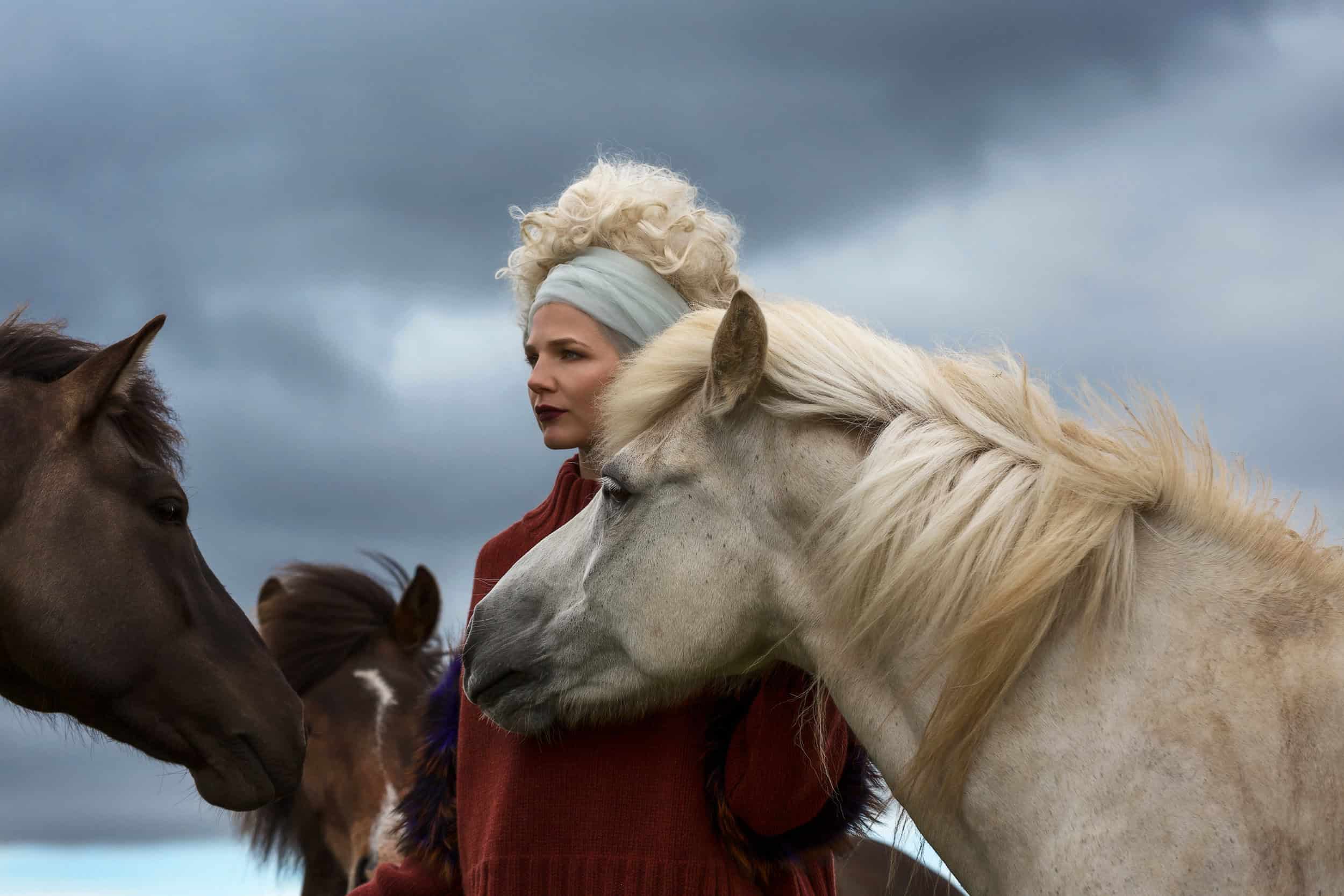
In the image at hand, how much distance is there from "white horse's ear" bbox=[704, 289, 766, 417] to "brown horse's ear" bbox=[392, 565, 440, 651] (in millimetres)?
3707

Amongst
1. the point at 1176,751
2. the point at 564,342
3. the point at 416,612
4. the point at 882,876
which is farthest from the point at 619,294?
the point at 416,612

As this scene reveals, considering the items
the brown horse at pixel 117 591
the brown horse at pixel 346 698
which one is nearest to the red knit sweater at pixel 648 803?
the brown horse at pixel 117 591

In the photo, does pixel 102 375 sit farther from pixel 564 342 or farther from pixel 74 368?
pixel 564 342

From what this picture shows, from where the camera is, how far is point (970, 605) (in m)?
1.74

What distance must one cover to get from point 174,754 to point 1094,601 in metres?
2.60

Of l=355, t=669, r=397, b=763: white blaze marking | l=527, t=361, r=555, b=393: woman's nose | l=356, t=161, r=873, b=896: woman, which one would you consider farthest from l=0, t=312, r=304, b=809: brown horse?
l=355, t=669, r=397, b=763: white blaze marking

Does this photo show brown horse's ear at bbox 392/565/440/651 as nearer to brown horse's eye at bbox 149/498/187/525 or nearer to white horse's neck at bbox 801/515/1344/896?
brown horse's eye at bbox 149/498/187/525

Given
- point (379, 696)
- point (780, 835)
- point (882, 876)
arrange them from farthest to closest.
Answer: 1. point (379, 696)
2. point (882, 876)
3. point (780, 835)

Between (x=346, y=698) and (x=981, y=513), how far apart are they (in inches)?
156

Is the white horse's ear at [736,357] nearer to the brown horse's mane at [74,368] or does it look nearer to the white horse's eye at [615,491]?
the white horse's eye at [615,491]

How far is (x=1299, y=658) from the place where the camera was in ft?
5.23

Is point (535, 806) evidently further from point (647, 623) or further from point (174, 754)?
point (174, 754)

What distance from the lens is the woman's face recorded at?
245 centimetres

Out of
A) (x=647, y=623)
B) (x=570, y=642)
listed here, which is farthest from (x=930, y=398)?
(x=570, y=642)
